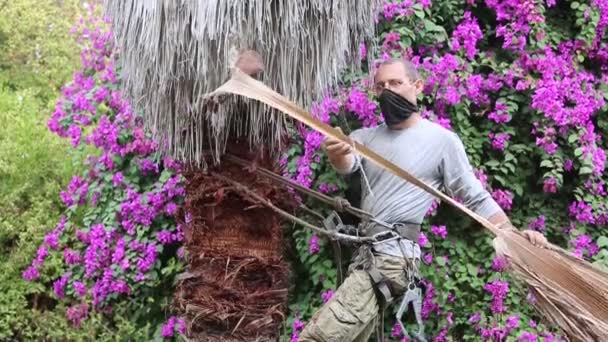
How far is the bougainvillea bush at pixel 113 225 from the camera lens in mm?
5520

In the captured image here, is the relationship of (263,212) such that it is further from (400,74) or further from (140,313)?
(140,313)

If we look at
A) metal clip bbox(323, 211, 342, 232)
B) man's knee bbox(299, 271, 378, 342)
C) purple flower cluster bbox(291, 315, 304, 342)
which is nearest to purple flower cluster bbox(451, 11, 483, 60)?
metal clip bbox(323, 211, 342, 232)

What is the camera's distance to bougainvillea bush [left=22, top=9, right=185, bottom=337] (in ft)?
18.1

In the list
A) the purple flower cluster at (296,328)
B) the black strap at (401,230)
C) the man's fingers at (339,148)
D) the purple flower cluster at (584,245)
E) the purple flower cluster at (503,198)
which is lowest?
the purple flower cluster at (296,328)

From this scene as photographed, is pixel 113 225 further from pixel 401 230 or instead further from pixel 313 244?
pixel 401 230

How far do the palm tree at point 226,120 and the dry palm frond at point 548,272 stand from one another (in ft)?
0.99

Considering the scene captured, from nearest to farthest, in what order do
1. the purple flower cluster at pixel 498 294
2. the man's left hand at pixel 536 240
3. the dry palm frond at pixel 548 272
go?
the dry palm frond at pixel 548 272 → the man's left hand at pixel 536 240 → the purple flower cluster at pixel 498 294

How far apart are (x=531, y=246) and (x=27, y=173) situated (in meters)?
5.00

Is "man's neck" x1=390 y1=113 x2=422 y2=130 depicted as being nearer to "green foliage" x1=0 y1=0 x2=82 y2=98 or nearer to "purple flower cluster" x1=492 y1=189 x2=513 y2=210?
"purple flower cluster" x1=492 y1=189 x2=513 y2=210

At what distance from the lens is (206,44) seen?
3346 mm

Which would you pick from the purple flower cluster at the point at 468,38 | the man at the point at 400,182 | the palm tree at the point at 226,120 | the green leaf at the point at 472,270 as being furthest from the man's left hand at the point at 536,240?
the purple flower cluster at the point at 468,38

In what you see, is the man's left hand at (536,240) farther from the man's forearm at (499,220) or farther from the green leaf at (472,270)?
the green leaf at (472,270)

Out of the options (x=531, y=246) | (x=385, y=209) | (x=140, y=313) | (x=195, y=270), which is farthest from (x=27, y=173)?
(x=531, y=246)

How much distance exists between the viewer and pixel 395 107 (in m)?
3.65
